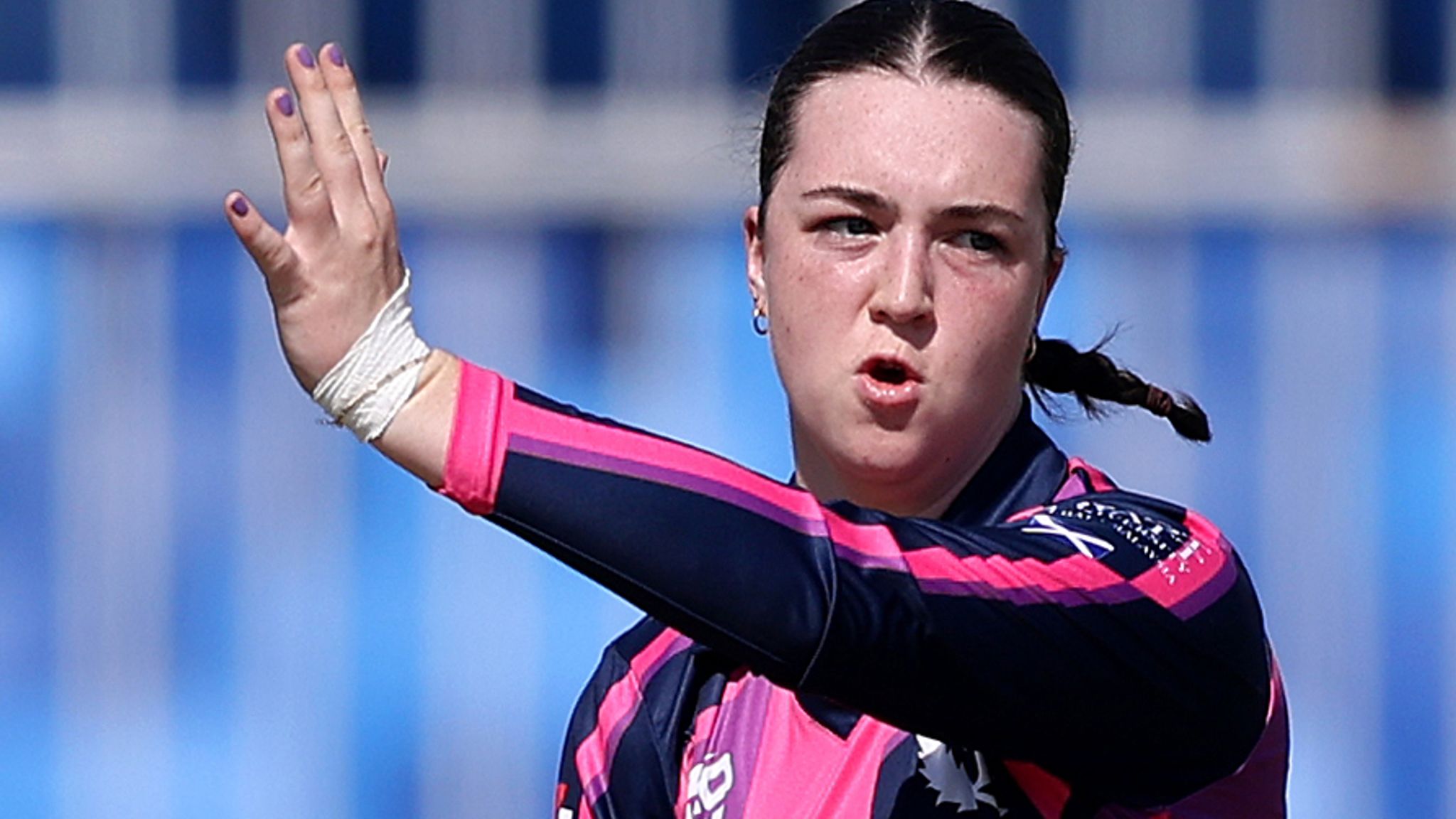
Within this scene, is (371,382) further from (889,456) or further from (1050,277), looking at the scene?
(1050,277)

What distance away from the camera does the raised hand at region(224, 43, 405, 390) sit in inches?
63.7

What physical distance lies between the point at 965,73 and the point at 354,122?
0.62 metres

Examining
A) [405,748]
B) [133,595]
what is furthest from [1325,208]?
[133,595]

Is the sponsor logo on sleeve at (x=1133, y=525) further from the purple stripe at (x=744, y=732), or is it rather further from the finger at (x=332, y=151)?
the finger at (x=332, y=151)

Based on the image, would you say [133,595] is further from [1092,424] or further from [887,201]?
[887,201]

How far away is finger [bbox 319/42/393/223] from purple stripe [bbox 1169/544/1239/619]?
63 centimetres

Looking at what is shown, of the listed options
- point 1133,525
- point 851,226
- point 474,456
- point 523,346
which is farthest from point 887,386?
point 523,346

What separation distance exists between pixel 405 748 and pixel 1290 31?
1.76 m

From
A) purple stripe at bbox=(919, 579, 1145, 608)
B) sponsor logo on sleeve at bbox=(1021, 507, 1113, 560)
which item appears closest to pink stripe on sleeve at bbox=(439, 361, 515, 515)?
purple stripe at bbox=(919, 579, 1145, 608)

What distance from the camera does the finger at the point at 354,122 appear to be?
1653 mm

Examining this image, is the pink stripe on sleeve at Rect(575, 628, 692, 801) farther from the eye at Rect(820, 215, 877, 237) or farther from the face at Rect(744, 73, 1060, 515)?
the eye at Rect(820, 215, 877, 237)

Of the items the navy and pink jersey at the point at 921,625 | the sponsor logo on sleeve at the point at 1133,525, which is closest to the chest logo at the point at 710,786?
the navy and pink jersey at the point at 921,625

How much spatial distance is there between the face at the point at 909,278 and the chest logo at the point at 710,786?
0.26 m

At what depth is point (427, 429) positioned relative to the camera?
1.60 metres
